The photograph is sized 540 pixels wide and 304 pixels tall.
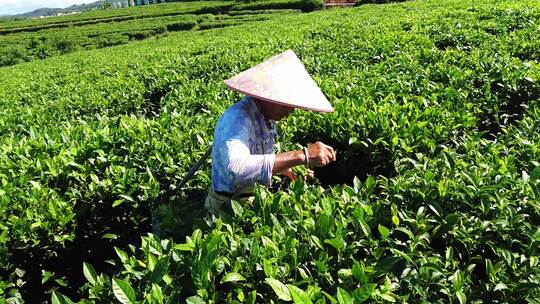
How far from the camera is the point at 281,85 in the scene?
7.99 feet

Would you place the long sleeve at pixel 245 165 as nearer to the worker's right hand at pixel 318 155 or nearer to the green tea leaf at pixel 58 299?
the worker's right hand at pixel 318 155

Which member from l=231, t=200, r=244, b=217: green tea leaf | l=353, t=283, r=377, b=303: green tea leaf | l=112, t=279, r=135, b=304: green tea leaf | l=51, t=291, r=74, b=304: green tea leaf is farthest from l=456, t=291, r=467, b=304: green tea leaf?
l=51, t=291, r=74, b=304: green tea leaf

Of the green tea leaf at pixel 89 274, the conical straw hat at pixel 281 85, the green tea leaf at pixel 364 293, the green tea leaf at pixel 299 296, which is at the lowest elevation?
the green tea leaf at pixel 89 274

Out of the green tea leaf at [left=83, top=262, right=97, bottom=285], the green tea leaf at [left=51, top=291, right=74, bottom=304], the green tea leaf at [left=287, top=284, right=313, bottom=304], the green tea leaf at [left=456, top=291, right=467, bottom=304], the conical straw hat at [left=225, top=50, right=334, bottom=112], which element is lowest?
the green tea leaf at [left=456, top=291, right=467, bottom=304]

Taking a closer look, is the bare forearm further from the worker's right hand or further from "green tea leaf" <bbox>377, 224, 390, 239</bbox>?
"green tea leaf" <bbox>377, 224, 390, 239</bbox>

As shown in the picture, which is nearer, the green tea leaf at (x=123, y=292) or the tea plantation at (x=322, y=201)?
the green tea leaf at (x=123, y=292)

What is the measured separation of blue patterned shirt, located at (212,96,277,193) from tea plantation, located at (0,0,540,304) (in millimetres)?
141

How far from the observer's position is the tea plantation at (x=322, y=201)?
185 cm

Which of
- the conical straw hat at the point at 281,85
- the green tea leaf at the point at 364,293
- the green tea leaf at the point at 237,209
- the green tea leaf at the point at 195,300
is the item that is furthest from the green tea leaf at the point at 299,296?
the conical straw hat at the point at 281,85

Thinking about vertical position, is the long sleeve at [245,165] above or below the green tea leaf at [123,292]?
above

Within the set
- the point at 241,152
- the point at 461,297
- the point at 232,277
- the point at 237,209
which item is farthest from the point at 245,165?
the point at 461,297

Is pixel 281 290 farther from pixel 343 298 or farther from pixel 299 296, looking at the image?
pixel 343 298

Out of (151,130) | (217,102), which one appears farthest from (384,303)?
(217,102)

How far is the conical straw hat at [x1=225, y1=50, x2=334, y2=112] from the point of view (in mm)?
2398
